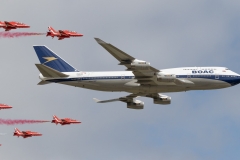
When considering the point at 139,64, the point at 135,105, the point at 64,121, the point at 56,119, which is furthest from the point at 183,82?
the point at 56,119

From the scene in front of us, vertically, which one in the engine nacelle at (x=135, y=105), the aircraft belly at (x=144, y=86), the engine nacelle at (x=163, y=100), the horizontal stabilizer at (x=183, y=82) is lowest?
the engine nacelle at (x=135, y=105)

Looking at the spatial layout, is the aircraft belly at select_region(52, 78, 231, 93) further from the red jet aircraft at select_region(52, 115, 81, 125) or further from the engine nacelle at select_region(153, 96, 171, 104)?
the engine nacelle at select_region(153, 96, 171, 104)

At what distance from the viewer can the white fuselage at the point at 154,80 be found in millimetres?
134625

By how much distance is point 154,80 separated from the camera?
439ft

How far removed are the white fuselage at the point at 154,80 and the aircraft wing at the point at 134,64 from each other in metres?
1.42

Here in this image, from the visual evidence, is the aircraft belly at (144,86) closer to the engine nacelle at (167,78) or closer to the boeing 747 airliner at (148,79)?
the boeing 747 airliner at (148,79)

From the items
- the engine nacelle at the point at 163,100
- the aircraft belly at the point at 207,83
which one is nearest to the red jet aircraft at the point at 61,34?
the aircraft belly at the point at 207,83

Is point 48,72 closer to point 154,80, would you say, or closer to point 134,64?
point 134,64

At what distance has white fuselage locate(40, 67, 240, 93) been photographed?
13462 centimetres

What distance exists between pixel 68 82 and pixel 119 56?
1538 cm

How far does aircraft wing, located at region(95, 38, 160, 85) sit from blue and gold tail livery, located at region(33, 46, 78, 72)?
51.7 feet

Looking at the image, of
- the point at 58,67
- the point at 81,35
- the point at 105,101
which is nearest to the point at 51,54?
the point at 58,67

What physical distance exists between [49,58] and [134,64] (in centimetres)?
2147

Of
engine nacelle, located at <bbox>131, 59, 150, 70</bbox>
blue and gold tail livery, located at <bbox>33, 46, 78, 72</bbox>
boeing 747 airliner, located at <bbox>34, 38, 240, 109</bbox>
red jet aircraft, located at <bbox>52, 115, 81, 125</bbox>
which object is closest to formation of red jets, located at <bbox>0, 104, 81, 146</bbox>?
red jet aircraft, located at <bbox>52, 115, 81, 125</bbox>
